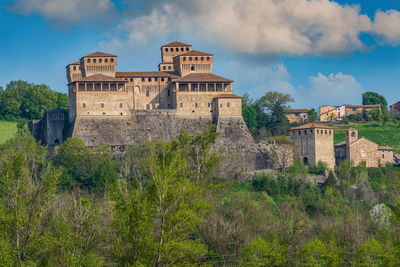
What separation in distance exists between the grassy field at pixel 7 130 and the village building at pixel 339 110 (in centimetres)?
4656

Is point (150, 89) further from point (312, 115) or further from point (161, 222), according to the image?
point (161, 222)

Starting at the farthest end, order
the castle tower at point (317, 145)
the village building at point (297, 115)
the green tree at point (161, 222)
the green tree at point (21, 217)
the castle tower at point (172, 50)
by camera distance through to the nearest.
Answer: the village building at point (297, 115) < the castle tower at point (172, 50) < the castle tower at point (317, 145) < the green tree at point (21, 217) < the green tree at point (161, 222)

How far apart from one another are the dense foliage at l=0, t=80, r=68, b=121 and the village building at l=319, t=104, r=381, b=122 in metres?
40.7

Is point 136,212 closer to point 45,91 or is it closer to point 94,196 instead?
point 94,196

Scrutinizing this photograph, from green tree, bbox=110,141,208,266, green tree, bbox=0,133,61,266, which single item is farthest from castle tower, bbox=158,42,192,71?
green tree, bbox=110,141,208,266

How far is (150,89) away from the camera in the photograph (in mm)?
78812

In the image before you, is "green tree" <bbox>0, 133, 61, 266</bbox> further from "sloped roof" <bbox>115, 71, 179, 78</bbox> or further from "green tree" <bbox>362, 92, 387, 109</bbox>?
"green tree" <bbox>362, 92, 387, 109</bbox>

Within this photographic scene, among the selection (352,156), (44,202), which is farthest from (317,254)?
(352,156)

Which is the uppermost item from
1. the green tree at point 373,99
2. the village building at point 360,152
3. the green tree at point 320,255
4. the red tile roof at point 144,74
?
the red tile roof at point 144,74

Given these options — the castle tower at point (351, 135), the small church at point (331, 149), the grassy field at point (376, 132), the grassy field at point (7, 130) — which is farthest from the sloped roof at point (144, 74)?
the grassy field at point (376, 132)

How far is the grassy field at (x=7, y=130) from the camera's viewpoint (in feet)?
299

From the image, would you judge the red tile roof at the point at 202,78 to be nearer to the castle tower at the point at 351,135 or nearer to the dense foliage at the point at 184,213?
the dense foliage at the point at 184,213

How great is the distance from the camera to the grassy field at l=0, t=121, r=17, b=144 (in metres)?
91.2

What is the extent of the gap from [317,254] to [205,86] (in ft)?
109
